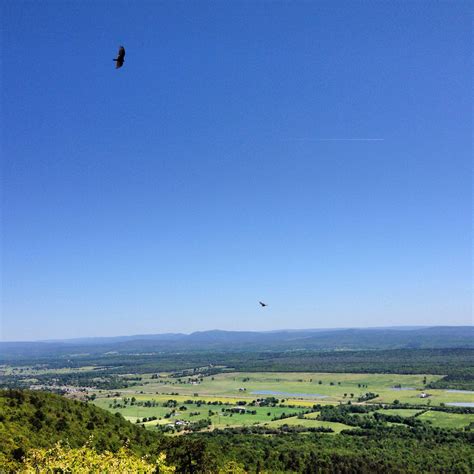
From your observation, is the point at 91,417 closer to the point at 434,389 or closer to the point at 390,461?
the point at 390,461

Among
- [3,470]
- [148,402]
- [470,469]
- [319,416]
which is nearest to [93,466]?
[3,470]

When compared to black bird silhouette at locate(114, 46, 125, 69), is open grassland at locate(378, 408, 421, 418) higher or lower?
lower

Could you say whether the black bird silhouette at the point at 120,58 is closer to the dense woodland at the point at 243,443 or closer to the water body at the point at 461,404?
the dense woodland at the point at 243,443

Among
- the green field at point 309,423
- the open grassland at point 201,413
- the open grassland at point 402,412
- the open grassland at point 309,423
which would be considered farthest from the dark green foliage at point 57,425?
the open grassland at point 402,412

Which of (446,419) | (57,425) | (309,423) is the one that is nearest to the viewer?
(57,425)

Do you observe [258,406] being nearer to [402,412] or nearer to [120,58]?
[402,412]

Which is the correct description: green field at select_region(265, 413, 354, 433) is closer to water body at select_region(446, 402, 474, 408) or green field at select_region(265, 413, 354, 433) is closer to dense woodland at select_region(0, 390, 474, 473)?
dense woodland at select_region(0, 390, 474, 473)

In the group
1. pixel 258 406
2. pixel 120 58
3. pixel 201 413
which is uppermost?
pixel 120 58

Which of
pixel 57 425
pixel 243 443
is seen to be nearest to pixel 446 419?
pixel 243 443

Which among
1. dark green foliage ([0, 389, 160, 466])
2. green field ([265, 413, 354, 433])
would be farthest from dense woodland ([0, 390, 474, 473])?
green field ([265, 413, 354, 433])
